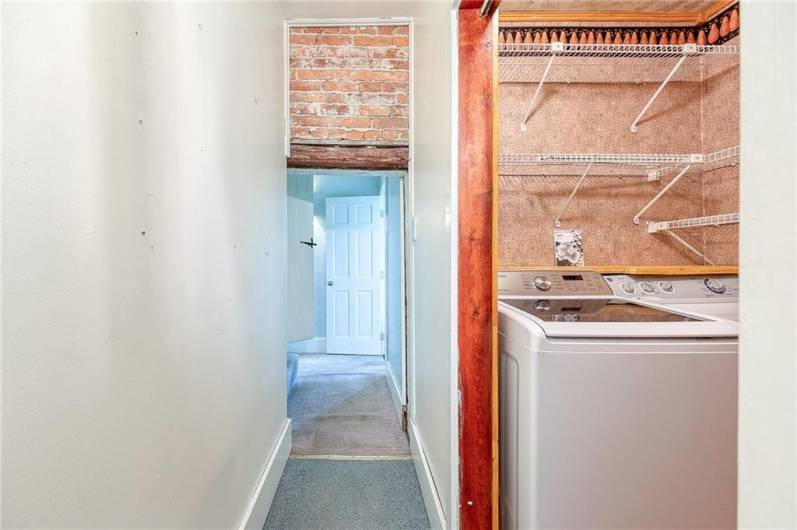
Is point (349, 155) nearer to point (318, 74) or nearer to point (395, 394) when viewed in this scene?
point (318, 74)

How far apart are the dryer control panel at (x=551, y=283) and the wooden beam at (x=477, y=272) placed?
0.56 metres

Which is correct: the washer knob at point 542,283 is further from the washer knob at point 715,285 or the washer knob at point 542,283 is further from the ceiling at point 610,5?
the ceiling at point 610,5

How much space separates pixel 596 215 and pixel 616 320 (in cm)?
110

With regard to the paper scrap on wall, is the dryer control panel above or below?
below

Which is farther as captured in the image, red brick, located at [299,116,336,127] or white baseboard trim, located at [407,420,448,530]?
red brick, located at [299,116,336,127]

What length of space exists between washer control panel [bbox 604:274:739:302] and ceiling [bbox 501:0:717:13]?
1.53 meters

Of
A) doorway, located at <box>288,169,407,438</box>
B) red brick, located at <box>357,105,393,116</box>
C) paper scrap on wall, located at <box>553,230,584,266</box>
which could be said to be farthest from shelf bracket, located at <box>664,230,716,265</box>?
doorway, located at <box>288,169,407,438</box>

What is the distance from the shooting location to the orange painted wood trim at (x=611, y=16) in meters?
2.04

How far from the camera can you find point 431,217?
1.64 meters

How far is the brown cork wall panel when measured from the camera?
6.81 ft

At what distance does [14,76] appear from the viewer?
19.9 inches

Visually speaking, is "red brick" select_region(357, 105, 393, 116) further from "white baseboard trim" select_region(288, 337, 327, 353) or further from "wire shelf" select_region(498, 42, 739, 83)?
"white baseboard trim" select_region(288, 337, 327, 353)
